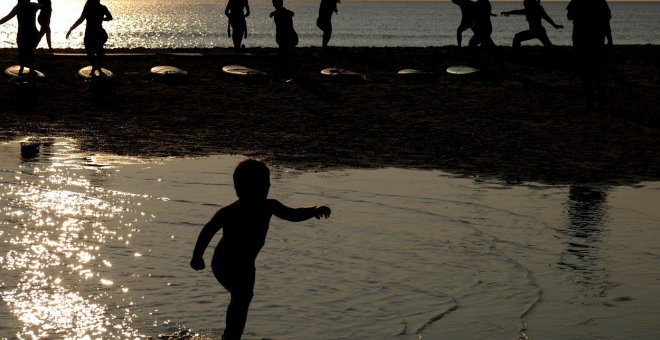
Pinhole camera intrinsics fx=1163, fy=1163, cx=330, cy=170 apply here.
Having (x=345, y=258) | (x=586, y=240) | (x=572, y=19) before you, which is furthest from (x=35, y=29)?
(x=586, y=240)

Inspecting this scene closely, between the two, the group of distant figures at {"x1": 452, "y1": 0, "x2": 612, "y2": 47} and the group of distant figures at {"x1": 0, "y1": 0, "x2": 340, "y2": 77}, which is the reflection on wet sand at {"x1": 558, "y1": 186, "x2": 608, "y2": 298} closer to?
the group of distant figures at {"x1": 452, "y1": 0, "x2": 612, "y2": 47}

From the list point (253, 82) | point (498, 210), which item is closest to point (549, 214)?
point (498, 210)

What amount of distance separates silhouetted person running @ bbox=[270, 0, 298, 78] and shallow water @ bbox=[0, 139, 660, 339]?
9952 mm

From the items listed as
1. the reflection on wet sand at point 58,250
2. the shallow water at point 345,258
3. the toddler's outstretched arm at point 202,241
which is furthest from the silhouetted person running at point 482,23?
the toddler's outstretched arm at point 202,241

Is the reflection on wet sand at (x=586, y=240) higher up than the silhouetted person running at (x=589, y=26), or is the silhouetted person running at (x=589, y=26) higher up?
the silhouetted person running at (x=589, y=26)

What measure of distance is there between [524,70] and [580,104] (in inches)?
169

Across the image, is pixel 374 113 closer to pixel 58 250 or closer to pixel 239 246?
pixel 58 250

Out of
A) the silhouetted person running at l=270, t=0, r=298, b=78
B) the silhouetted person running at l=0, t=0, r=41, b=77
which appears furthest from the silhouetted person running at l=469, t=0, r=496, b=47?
the silhouetted person running at l=0, t=0, r=41, b=77

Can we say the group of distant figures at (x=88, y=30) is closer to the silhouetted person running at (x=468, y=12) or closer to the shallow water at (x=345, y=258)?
the silhouetted person running at (x=468, y=12)

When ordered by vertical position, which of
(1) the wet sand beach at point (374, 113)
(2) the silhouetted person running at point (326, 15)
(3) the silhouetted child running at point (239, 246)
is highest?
(2) the silhouetted person running at point (326, 15)

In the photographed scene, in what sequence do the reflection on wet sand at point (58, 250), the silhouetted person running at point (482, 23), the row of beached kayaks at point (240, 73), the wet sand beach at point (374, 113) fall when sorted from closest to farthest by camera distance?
the reflection on wet sand at point (58, 250)
the wet sand beach at point (374, 113)
the row of beached kayaks at point (240, 73)
the silhouetted person running at point (482, 23)

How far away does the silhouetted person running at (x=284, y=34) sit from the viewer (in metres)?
23.6

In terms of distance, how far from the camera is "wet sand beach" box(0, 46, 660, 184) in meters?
15.5

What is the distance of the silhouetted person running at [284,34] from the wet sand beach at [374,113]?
0.33 meters
